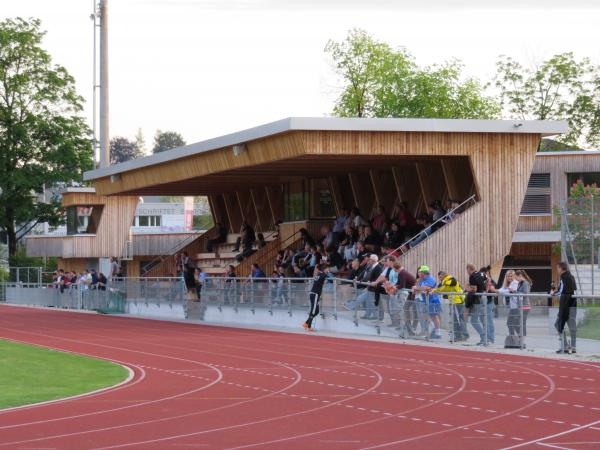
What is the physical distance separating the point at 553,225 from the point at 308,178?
9.06 meters

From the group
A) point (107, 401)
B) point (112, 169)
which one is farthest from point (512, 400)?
point (112, 169)

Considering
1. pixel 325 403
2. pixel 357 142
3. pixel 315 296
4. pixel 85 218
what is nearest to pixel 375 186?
pixel 357 142

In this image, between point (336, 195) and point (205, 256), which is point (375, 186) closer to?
point (336, 195)

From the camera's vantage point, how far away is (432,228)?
34.4 meters

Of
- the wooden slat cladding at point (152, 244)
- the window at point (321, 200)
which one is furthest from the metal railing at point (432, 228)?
the wooden slat cladding at point (152, 244)

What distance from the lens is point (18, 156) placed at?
6912cm

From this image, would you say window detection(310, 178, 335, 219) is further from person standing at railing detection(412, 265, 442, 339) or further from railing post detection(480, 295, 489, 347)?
railing post detection(480, 295, 489, 347)

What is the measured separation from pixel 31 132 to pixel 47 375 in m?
50.3

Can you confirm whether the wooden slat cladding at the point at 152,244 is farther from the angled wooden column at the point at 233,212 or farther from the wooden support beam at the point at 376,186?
the wooden support beam at the point at 376,186

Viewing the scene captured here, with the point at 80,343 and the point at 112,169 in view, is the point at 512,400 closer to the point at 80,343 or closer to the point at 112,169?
the point at 80,343

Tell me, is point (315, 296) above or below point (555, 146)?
below

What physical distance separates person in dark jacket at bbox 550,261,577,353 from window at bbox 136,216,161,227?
79764 mm

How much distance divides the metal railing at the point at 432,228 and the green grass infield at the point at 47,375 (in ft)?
36.0

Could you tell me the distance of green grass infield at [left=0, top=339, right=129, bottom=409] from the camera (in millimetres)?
17562
